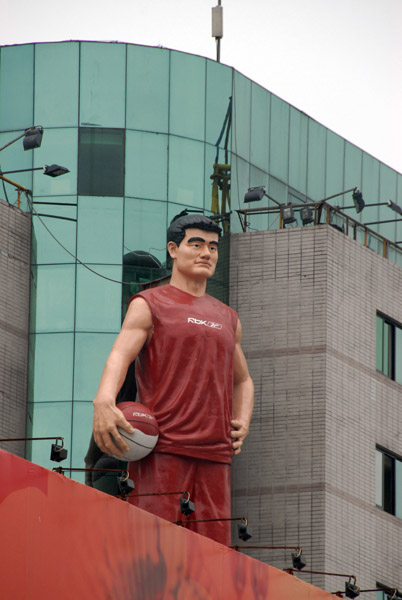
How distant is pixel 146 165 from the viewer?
119 ft

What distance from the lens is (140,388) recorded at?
30719 millimetres

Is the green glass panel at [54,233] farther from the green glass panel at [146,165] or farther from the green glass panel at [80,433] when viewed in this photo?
the green glass panel at [80,433]

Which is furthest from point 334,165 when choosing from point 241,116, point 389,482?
point 389,482

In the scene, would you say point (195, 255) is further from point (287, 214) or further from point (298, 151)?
point (298, 151)

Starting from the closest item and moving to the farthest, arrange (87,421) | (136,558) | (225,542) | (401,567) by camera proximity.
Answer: (136,558) < (225,542) < (87,421) < (401,567)

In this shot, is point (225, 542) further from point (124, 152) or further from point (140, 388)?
point (124, 152)

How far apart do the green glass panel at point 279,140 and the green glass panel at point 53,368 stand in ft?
24.2

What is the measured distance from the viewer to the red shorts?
2986cm

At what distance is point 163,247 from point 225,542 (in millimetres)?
7743

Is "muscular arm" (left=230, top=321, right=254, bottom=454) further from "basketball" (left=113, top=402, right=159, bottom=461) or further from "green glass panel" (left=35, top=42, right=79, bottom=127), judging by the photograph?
"green glass panel" (left=35, top=42, right=79, bottom=127)

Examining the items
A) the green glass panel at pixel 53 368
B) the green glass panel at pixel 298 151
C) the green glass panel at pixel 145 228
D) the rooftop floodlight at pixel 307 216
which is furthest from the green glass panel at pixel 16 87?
the green glass panel at pixel 298 151

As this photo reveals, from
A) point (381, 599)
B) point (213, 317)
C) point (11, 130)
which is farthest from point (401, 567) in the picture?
point (11, 130)

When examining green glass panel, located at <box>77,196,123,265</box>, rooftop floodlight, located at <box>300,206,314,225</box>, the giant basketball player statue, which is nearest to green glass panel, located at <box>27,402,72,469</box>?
green glass panel, located at <box>77,196,123,265</box>

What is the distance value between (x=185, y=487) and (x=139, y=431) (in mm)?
1394
